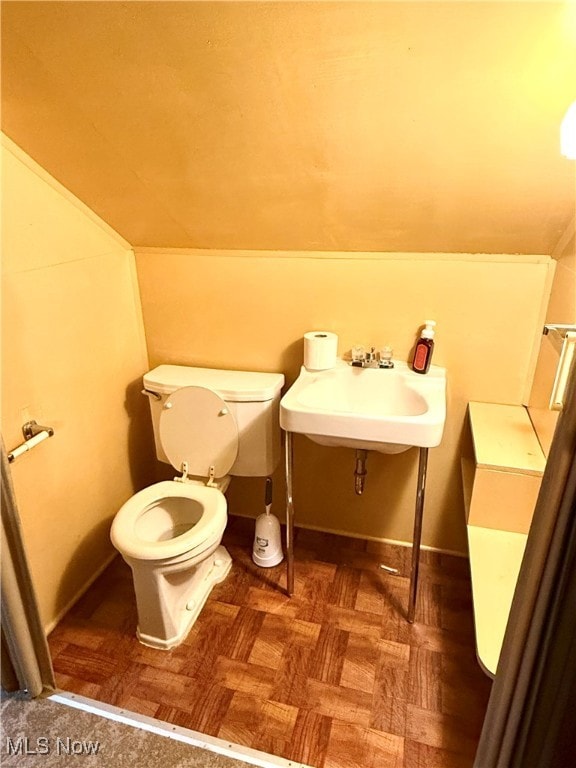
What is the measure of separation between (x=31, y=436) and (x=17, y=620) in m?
0.52

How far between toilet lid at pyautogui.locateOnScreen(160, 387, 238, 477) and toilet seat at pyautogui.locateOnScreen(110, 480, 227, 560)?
3.8 inches

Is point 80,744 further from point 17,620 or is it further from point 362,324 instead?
point 362,324

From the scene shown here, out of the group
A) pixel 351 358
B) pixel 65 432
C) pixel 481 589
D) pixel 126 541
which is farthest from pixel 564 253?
pixel 65 432

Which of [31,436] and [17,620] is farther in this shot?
[31,436]

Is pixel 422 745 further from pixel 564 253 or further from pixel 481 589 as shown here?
pixel 564 253

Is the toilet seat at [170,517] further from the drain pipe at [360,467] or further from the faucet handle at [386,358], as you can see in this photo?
the faucet handle at [386,358]

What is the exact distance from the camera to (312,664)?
1547 mm

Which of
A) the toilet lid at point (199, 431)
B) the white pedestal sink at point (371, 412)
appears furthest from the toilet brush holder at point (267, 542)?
the toilet lid at point (199, 431)

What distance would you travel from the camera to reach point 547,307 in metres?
1.60

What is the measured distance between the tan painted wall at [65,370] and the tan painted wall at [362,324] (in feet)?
0.66

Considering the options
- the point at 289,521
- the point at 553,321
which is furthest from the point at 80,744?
the point at 553,321

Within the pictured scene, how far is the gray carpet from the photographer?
127cm

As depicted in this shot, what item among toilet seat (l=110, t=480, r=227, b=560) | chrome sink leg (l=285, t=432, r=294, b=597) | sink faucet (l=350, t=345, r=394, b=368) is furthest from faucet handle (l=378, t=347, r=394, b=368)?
toilet seat (l=110, t=480, r=227, b=560)

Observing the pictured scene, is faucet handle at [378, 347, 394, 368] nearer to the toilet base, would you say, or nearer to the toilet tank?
the toilet tank
